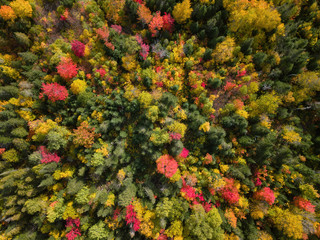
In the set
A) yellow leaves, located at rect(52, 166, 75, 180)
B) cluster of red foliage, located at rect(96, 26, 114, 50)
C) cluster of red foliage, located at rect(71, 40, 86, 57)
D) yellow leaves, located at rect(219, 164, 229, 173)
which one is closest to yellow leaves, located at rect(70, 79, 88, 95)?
cluster of red foliage, located at rect(71, 40, 86, 57)

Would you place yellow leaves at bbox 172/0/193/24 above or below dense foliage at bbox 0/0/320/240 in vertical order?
above

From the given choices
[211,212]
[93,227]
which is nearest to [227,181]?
[211,212]

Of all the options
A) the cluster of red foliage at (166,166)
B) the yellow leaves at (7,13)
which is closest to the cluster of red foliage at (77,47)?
the yellow leaves at (7,13)

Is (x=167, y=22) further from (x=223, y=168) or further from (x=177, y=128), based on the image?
(x=223, y=168)

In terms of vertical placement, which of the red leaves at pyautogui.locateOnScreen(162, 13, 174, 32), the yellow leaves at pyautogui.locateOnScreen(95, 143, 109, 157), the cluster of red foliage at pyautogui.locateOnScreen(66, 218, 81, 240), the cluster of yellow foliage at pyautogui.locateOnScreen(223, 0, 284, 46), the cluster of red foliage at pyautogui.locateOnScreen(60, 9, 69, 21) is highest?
the cluster of yellow foliage at pyautogui.locateOnScreen(223, 0, 284, 46)

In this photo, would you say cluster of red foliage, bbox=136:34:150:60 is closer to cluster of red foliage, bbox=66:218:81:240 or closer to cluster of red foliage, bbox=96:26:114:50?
cluster of red foliage, bbox=96:26:114:50

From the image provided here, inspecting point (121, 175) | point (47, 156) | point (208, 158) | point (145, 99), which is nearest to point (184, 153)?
point (208, 158)

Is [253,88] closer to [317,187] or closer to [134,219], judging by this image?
[317,187]
